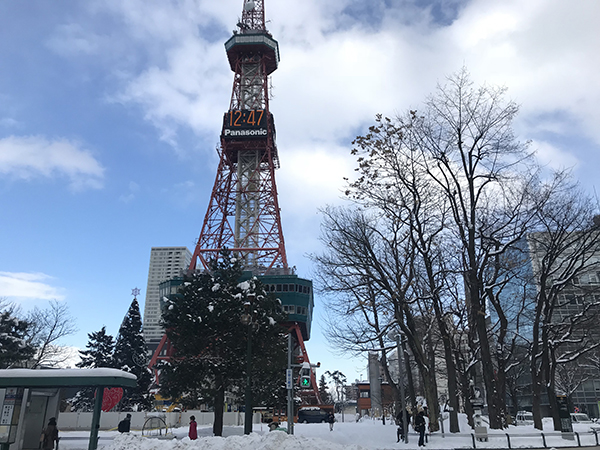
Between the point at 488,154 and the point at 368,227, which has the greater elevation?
the point at 488,154

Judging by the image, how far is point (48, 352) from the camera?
4559cm

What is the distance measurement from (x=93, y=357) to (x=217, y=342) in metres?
43.6

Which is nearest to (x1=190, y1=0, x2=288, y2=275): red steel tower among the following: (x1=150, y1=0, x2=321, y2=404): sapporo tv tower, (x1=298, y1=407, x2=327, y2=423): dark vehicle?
(x1=150, y1=0, x2=321, y2=404): sapporo tv tower

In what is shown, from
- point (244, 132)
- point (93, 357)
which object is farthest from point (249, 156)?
point (93, 357)

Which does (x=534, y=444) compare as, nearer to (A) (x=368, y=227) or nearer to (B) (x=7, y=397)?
(A) (x=368, y=227)

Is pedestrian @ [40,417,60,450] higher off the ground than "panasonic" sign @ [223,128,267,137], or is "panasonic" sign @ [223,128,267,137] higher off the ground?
"panasonic" sign @ [223,128,267,137]

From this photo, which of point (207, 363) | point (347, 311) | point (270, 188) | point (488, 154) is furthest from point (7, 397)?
point (270, 188)

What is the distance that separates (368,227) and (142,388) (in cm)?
4456

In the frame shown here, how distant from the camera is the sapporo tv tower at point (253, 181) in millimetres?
80250

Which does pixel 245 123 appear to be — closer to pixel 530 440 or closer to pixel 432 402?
pixel 432 402

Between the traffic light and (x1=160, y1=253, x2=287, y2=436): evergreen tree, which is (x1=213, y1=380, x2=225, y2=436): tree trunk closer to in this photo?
(x1=160, y1=253, x2=287, y2=436): evergreen tree

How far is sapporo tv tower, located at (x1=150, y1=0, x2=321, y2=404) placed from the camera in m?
80.2

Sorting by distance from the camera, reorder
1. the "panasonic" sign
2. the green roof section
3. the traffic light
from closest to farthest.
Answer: the green roof section < the traffic light < the "panasonic" sign

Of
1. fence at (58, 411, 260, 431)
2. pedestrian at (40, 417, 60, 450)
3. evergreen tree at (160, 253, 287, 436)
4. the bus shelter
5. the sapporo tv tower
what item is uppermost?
the sapporo tv tower
